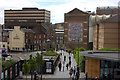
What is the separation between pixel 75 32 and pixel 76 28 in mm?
1639

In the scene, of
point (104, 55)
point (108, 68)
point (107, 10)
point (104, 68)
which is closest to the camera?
point (104, 55)

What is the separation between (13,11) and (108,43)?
10313 cm

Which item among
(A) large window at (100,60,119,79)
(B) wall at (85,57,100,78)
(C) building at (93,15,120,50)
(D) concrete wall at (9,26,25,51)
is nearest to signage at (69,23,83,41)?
(D) concrete wall at (9,26,25,51)

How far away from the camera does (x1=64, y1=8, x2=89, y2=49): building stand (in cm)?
8346

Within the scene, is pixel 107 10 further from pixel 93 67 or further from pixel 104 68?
pixel 104 68

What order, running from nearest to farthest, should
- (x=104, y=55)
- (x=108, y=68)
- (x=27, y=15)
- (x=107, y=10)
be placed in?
(x=104, y=55), (x=108, y=68), (x=107, y=10), (x=27, y=15)

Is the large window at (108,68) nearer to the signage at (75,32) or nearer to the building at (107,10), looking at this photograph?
the building at (107,10)

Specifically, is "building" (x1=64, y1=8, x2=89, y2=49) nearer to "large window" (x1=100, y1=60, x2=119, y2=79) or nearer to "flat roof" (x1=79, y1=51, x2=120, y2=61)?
"flat roof" (x1=79, y1=51, x2=120, y2=61)

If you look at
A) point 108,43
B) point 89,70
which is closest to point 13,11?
point 108,43

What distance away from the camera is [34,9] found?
13800 cm

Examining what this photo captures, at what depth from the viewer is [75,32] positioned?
83.9 metres

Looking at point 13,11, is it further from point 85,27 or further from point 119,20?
point 119,20

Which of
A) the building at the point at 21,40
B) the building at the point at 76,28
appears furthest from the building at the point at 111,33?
the building at the point at 76,28

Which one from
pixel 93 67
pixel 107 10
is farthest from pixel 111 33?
pixel 107 10
